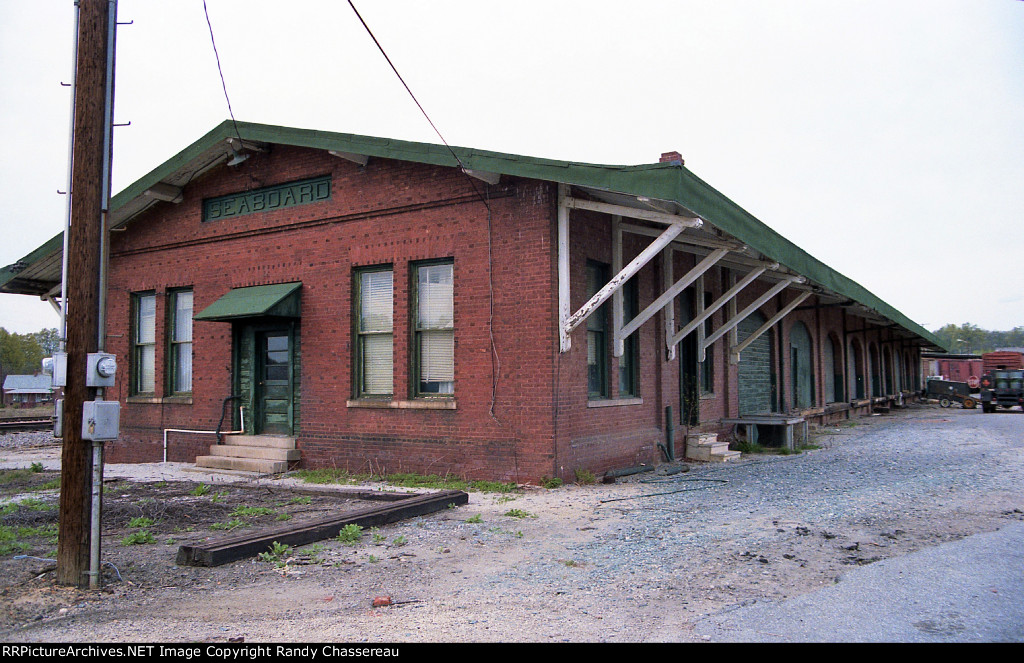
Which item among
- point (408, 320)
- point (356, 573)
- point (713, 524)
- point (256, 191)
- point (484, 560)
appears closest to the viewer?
point (356, 573)

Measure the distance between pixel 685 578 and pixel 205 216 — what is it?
11.8 meters

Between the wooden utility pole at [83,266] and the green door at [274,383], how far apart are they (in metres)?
7.38

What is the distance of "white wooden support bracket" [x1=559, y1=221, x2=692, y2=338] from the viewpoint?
31.4 feet

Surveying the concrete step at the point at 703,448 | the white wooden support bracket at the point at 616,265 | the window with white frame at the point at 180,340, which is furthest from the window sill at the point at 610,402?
the window with white frame at the point at 180,340

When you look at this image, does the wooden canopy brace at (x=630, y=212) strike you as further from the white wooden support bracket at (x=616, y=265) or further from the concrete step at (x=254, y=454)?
the concrete step at (x=254, y=454)

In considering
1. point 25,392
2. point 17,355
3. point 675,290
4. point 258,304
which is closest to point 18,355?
point 17,355

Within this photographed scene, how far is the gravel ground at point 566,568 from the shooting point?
4758 mm

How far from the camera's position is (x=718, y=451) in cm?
1414

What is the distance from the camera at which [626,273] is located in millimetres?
10094

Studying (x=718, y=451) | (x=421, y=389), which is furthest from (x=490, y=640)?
(x=718, y=451)

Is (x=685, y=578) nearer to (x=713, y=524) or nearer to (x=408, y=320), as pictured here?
(x=713, y=524)

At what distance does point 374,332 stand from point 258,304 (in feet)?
6.47

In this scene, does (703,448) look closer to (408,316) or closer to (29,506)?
(408,316)

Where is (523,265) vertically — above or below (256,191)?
below
